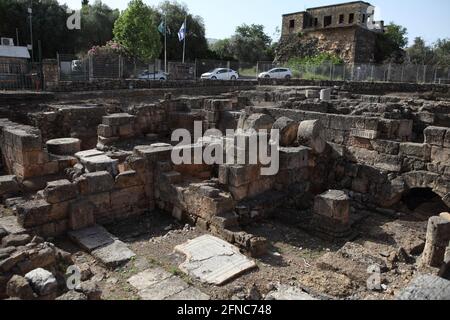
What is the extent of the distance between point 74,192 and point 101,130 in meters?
3.90

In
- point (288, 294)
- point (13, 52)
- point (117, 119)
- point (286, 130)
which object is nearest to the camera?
point (288, 294)

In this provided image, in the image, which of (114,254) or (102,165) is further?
(102,165)

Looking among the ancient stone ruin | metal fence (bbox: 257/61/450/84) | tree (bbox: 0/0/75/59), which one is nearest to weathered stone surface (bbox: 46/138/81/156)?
the ancient stone ruin

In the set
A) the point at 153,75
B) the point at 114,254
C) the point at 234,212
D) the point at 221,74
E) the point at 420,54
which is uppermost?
the point at 420,54

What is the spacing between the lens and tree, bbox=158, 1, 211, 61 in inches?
1775

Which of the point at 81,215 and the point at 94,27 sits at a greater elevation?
the point at 94,27

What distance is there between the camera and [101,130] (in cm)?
1092

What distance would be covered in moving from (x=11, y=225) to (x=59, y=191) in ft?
3.12

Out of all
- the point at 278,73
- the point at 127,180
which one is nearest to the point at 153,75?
the point at 278,73

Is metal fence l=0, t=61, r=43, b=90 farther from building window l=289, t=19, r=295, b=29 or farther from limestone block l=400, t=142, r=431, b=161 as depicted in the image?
building window l=289, t=19, r=295, b=29

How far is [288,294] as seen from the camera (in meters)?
5.14

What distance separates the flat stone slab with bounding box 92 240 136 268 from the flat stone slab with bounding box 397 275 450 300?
13.4 feet

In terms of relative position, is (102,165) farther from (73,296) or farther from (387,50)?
(387,50)

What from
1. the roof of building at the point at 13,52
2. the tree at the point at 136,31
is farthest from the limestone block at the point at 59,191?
the tree at the point at 136,31
